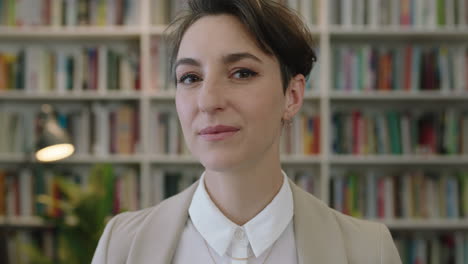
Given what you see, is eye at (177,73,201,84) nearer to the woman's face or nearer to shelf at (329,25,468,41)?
the woman's face

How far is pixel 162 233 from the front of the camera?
3.12 ft

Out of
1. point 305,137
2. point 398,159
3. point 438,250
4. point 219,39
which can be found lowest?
point 438,250

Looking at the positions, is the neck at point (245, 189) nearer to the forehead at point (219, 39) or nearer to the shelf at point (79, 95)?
the forehead at point (219, 39)

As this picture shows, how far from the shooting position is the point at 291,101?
39.7 inches

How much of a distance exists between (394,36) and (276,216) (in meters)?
2.51

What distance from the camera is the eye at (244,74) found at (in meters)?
0.90

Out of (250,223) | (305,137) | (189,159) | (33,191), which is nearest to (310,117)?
(305,137)

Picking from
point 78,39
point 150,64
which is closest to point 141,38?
point 150,64

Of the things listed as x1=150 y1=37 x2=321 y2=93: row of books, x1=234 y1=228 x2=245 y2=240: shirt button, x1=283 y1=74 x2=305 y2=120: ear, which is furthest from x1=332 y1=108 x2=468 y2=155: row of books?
x1=234 y1=228 x2=245 y2=240: shirt button

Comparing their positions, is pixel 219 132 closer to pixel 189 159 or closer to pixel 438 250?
pixel 189 159

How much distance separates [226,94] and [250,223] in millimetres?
242

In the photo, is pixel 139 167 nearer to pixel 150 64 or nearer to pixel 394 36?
pixel 150 64

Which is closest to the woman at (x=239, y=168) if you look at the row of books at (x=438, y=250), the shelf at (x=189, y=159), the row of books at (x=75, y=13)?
the shelf at (x=189, y=159)

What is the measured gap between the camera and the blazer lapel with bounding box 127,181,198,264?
3.01ft
